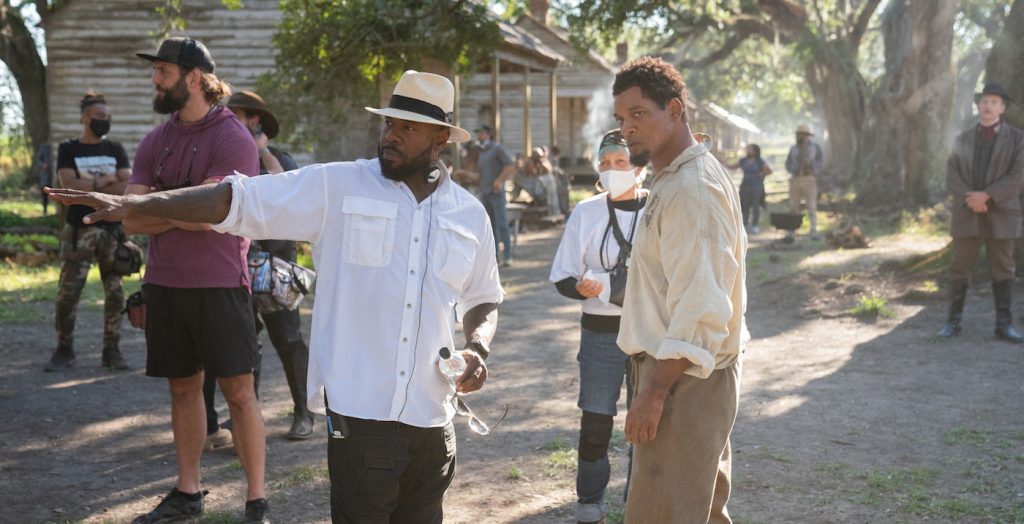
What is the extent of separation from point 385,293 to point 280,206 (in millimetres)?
433

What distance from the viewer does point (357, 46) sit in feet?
47.1

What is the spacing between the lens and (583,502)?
4883mm

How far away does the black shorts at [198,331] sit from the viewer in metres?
4.66

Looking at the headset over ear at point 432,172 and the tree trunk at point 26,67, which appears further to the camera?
the tree trunk at point 26,67

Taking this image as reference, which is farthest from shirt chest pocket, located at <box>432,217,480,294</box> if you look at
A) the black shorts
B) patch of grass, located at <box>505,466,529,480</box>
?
patch of grass, located at <box>505,466,529,480</box>

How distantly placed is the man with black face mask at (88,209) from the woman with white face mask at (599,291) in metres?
4.59

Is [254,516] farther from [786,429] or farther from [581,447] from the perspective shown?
[786,429]

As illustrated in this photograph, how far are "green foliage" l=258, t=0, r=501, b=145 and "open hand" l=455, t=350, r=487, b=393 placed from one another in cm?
1046

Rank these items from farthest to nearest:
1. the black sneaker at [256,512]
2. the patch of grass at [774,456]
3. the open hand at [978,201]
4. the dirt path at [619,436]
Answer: the open hand at [978,201], the patch of grass at [774,456], the dirt path at [619,436], the black sneaker at [256,512]

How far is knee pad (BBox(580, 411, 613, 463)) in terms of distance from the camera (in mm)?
4824

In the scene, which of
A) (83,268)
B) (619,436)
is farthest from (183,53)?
(83,268)

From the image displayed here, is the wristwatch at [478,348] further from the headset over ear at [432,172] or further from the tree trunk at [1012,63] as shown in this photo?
the tree trunk at [1012,63]

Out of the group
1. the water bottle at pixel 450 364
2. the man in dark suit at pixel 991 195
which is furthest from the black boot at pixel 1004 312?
the water bottle at pixel 450 364

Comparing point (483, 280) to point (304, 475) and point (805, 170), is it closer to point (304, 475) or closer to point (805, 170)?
point (304, 475)
